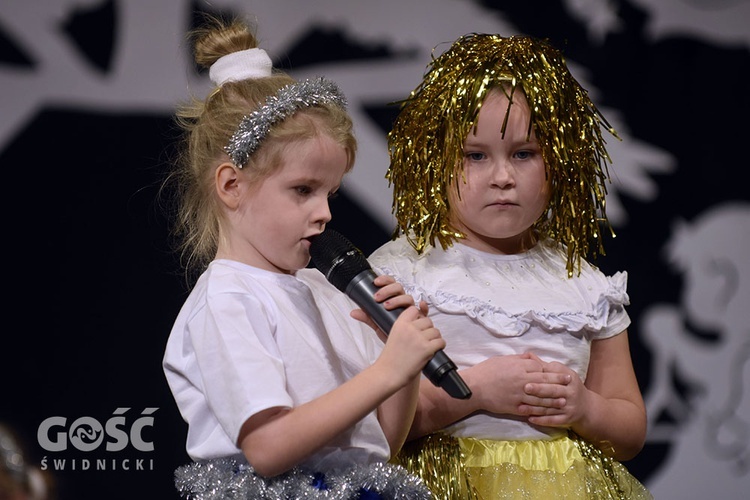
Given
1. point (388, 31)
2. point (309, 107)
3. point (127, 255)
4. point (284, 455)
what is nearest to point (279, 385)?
point (284, 455)

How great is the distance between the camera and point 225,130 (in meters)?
1.32

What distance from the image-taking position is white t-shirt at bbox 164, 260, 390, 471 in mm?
1181

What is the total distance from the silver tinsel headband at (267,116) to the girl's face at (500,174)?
0.29 metres

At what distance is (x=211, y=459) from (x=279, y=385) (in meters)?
0.16

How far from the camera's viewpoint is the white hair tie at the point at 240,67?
4.53 ft

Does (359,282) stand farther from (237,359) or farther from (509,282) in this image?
(509,282)

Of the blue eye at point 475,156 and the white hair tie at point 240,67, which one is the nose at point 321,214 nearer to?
the white hair tie at point 240,67

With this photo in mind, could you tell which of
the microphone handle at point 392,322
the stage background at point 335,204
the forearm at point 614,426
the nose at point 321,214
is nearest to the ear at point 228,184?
the nose at point 321,214

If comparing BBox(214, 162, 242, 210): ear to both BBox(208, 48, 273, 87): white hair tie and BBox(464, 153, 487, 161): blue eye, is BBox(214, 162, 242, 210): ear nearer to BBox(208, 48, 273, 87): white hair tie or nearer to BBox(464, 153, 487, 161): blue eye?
BBox(208, 48, 273, 87): white hair tie

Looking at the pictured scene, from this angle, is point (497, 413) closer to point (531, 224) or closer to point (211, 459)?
point (531, 224)

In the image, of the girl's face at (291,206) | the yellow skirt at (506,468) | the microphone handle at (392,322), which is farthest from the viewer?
the yellow skirt at (506,468)

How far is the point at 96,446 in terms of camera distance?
2.29 m

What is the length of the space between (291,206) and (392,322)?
21 centimetres

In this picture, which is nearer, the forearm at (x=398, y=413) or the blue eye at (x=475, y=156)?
the forearm at (x=398, y=413)
